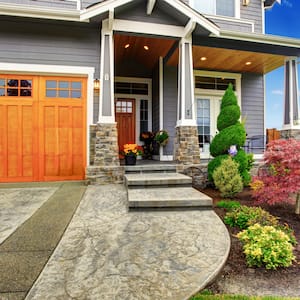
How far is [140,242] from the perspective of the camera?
7.59ft

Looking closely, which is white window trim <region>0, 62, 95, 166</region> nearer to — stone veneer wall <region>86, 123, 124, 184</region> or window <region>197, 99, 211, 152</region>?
stone veneer wall <region>86, 123, 124, 184</region>

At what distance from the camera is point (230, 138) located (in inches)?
189

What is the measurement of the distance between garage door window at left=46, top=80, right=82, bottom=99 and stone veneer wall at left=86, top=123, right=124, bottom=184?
127 cm

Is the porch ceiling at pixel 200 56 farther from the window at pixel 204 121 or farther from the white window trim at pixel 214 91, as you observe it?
the window at pixel 204 121

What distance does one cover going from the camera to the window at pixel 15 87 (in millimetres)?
5332

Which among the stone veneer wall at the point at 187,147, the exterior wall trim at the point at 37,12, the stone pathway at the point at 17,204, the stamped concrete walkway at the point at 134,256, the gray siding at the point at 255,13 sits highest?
the gray siding at the point at 255,13

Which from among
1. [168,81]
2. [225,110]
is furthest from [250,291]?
[168,81]

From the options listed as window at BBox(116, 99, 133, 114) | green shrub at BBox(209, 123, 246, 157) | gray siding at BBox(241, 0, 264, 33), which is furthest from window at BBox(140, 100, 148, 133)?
gray siding at BBox(241, 0, 264, 33)

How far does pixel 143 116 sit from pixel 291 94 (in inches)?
193

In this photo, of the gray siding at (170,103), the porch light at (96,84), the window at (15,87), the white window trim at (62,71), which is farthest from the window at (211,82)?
the window at (15,87)

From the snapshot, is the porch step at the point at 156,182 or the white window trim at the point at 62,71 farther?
the white window trim at the point at 62,71

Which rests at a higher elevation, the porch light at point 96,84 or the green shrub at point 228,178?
the porch light at point 96,84

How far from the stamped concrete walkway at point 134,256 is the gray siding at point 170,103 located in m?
4.08

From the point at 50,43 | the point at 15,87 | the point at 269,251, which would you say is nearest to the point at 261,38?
the point at 50,43
